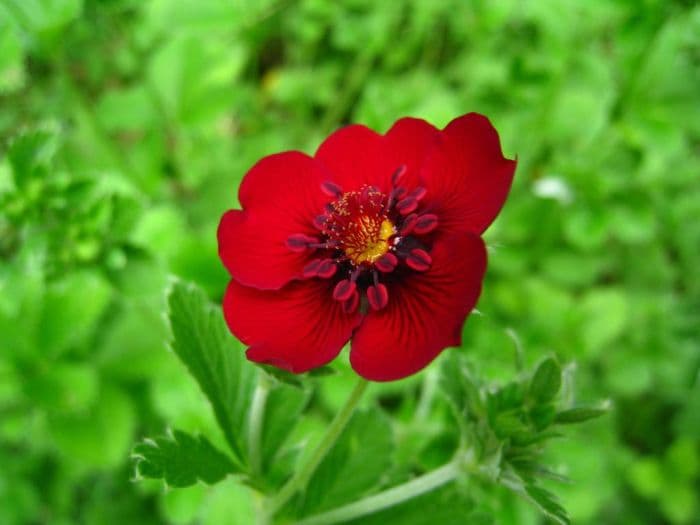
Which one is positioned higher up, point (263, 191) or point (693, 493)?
point (263, 191)

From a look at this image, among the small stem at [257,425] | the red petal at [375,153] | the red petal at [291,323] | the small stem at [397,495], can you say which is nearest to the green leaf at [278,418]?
the small stem at [257,425]

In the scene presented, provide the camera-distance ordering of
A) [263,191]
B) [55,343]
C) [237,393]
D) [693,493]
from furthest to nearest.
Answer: [693,493] → [55,343] → [237,393] → [263,191]

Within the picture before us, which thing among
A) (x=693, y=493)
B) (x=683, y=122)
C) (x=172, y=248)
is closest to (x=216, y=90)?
(x=172, y=248)

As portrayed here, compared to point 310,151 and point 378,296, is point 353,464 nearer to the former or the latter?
point 378,296

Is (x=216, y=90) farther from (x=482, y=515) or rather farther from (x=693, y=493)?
(x=693, y=493)

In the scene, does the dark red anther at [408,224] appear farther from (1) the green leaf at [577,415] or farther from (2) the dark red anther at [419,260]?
(1) the green leaf at [577,415]

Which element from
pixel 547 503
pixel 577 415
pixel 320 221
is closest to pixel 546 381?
pixel 577 415
